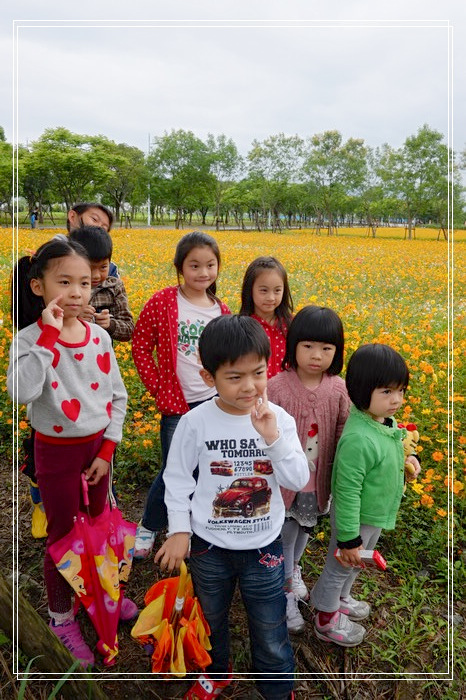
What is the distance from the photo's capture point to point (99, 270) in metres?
2.54

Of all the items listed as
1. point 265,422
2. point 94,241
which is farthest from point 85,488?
point 94,241

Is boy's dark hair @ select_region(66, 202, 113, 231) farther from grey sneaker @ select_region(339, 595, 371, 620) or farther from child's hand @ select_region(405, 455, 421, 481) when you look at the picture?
grey sneaker @ select_region(339, 595, 371, 620)

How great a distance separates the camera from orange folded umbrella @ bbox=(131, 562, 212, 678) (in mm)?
1807

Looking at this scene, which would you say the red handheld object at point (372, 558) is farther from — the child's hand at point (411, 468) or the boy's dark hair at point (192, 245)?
the boy's dark hair at point (192, 245)

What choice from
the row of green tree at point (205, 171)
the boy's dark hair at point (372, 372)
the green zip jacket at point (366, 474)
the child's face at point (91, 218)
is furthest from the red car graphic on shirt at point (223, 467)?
the row of green tree at point (205, 171)

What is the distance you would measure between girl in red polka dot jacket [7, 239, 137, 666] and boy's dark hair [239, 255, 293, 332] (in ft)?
2.71

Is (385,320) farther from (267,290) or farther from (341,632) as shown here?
(341,632)

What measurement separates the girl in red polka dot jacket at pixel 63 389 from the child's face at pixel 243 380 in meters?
0.59

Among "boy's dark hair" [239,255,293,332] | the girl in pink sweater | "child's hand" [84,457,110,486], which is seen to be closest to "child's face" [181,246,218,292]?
"boy's dark hair" [239,255,293,332]

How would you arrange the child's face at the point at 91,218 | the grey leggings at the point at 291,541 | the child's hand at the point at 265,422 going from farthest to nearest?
1. the child's face at the point at 91,218
2. the grey leggings at the point at 291,541
3. the child's hand at the point at 265,422

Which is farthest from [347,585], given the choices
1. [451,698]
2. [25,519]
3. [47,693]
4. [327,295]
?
[327,295]

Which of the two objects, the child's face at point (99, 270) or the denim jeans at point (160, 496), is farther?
the denim jeans at point (160, 496)

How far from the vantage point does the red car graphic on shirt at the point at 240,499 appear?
5.61 ft

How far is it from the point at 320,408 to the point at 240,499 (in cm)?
62
